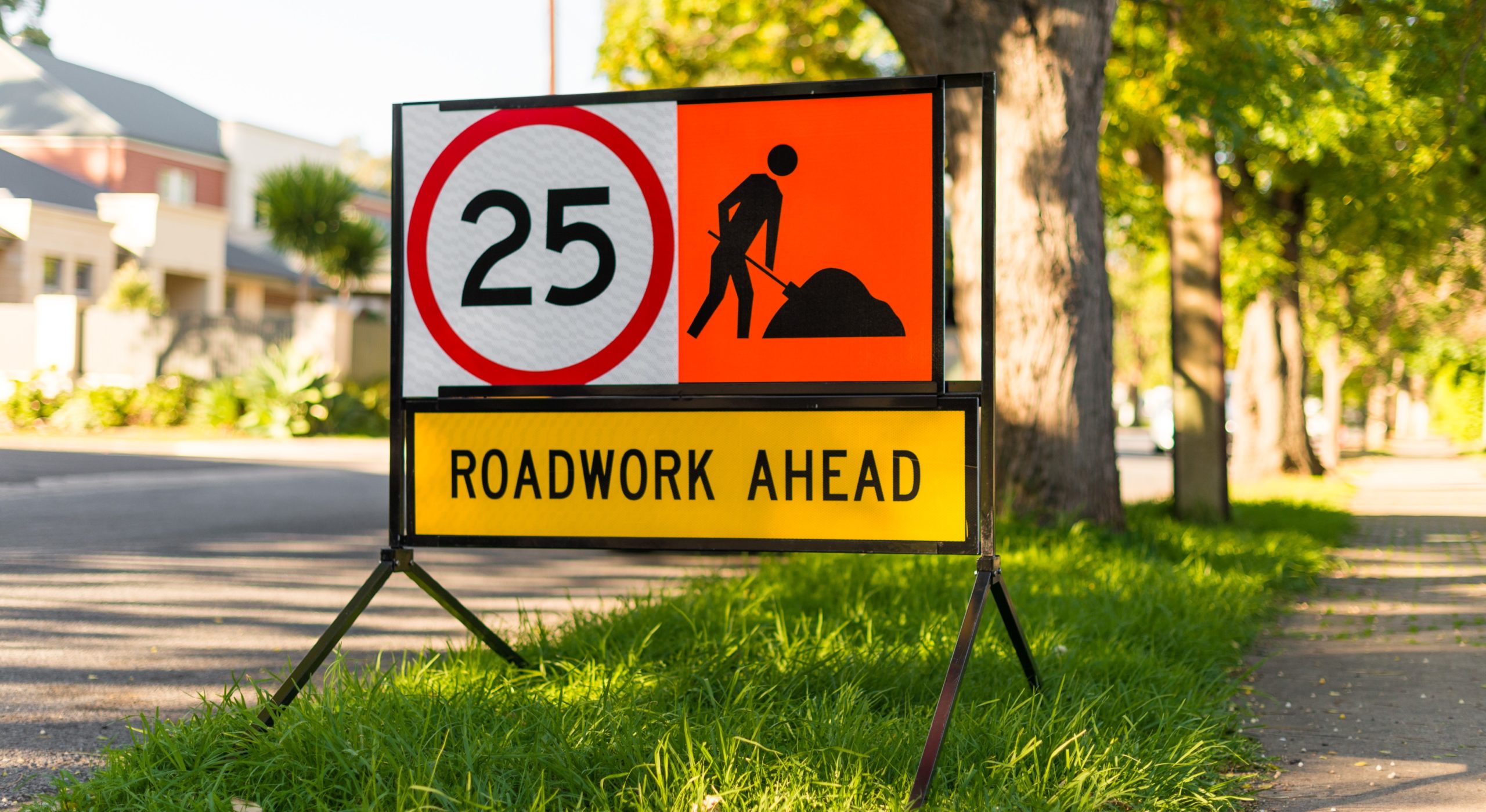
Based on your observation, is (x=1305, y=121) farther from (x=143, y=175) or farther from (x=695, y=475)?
(x=143, y=175)

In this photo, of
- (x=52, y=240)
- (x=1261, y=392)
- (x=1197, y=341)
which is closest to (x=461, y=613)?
(x=1197, y=341)

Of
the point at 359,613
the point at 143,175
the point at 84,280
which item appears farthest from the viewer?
the point at 143,175

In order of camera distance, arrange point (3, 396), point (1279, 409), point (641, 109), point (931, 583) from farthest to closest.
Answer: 1. point (3, 396)
2. point (1279, 409)
3. point (931, 583)
4. point (641, 109)

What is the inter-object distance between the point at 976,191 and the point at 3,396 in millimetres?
20436

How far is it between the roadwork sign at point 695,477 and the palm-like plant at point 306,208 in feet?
87.1

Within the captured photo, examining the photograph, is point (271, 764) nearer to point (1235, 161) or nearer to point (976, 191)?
point (976, 191)

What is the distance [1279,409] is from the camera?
18.7m

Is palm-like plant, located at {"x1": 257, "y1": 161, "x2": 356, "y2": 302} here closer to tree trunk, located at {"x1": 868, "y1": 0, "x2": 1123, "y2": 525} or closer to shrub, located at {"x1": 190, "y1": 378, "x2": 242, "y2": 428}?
shrub, located at {"x1": 190, "y1": 378, "x2": 242, "y2": 428}

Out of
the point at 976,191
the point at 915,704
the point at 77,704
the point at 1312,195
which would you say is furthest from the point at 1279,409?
the point at 77,704

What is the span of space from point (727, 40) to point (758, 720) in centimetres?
1091

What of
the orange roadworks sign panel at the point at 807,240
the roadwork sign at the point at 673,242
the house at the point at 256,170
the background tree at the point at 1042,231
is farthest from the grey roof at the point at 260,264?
Answer: the orange roadworks sign panel at the point at 807,240

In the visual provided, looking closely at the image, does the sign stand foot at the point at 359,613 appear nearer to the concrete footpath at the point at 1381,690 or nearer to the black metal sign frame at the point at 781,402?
the black metal sign frame at the point at 781,402

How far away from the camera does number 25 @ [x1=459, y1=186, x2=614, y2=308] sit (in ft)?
13.6

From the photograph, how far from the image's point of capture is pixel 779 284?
13.2 ft
